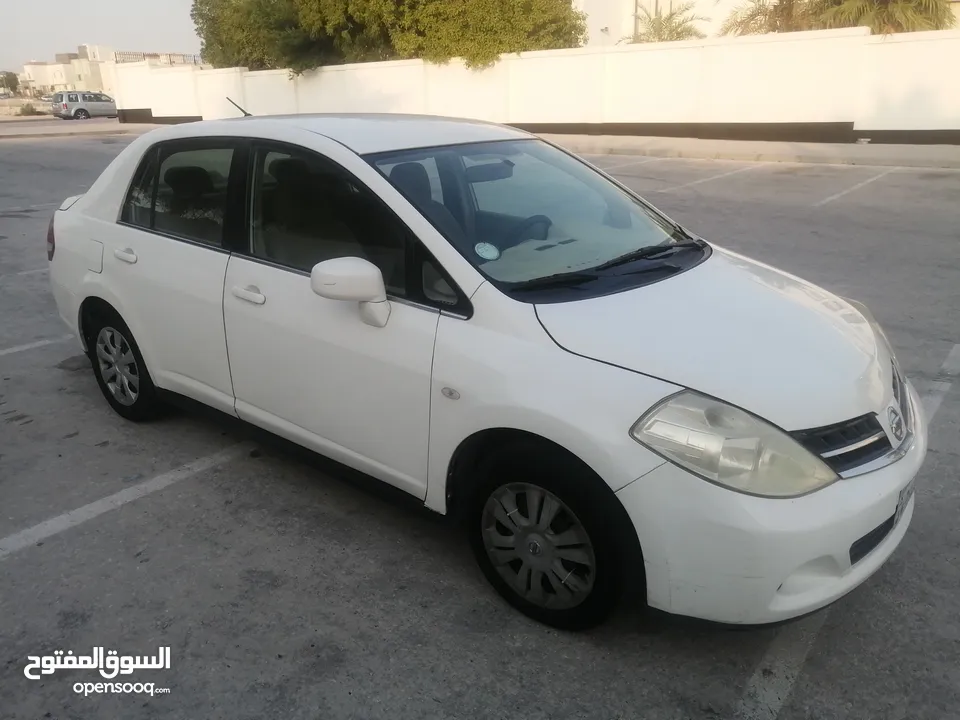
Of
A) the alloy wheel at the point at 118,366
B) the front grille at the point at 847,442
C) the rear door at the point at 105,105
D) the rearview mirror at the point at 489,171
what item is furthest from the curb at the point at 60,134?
the front grille at the point at 847,442

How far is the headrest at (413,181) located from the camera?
304 cm

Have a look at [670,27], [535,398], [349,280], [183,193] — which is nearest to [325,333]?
[349,280]

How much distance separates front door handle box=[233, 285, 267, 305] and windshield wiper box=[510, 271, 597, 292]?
1174 mm

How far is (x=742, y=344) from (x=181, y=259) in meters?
2.60

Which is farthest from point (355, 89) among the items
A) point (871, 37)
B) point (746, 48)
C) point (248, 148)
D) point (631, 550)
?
point (631, 550)

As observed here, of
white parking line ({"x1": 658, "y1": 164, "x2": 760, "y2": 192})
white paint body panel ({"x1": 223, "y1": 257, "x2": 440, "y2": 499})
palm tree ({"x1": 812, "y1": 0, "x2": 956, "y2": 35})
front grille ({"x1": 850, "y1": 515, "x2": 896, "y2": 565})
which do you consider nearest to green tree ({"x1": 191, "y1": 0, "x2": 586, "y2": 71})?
palm tree ({"x1": 812, "y1": 0, "x2": 956, "y2": 35})

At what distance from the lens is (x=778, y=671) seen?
259cm

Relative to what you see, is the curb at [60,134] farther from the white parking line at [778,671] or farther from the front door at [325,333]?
the white parking line at [778,671]

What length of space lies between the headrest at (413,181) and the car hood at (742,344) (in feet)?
2.37

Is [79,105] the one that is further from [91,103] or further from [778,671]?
[778,671]

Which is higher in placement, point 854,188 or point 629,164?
point 629,164

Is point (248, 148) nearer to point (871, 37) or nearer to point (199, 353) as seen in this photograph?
point (199, 353)

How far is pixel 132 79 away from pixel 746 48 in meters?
28.5

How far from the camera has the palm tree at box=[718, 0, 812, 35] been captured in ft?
71.9
